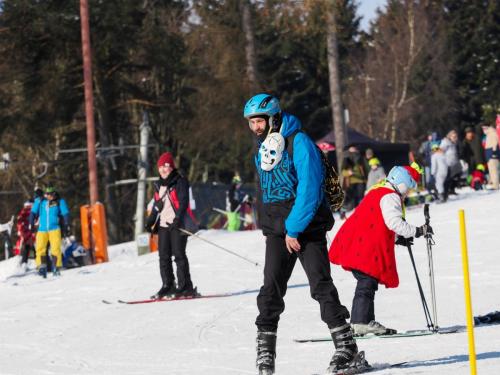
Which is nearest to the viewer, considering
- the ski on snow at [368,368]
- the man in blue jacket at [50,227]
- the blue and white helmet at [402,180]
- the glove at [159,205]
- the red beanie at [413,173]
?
the ski on snow at [368,368]

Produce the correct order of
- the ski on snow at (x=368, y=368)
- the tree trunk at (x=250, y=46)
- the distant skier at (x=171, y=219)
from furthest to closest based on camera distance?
the tree trunk at (x=250, y=46)
the distant skier at (x=171, y=219)
the ski on snow at (x=368, y=368)

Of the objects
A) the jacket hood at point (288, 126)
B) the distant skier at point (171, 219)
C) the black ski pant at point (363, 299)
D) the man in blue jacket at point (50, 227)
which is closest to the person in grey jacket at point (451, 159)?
the man in blue jacket at point (50, 227)

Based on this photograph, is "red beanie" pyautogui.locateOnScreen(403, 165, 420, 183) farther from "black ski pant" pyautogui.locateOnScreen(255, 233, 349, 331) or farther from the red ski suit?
"black ski pant" pyautogui.locateOnScreen(255, 233, 349, 331)

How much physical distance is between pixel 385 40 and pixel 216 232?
40114 millimetres

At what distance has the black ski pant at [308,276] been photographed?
703 cm

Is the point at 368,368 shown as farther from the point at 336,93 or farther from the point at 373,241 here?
the point at 336,93

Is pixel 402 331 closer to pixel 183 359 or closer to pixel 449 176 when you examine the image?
pixel 183 359

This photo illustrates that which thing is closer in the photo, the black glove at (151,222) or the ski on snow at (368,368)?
the ski on snow at (368,368)

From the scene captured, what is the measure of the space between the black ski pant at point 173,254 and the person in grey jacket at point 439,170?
36.3 feet

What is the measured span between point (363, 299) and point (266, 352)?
210 centimetres

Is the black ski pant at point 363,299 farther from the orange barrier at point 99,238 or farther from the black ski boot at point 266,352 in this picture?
the orange barrier at point 99,238

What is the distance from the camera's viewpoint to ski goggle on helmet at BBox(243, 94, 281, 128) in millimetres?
6953

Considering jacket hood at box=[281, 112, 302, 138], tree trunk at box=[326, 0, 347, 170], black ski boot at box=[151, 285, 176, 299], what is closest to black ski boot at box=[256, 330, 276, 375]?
jacket hood at box=[281, 112, 302, 138]

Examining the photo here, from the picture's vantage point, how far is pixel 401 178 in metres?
8.81
